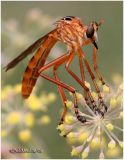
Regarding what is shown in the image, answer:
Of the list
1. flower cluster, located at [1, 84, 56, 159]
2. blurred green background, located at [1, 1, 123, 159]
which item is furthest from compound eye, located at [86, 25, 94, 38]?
flower cluster, located at [1, 84, 56, 159]

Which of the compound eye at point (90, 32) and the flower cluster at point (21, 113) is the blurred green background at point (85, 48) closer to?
the flower cluster at point (21, 113)

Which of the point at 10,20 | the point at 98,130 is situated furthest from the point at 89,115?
the point at 10,20

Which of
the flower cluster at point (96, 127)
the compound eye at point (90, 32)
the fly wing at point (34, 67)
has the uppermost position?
the compound eye at point (90, 32)

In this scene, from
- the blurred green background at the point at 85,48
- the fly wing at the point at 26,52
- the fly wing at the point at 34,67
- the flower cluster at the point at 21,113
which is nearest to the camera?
the fly wing at the point at 26,52

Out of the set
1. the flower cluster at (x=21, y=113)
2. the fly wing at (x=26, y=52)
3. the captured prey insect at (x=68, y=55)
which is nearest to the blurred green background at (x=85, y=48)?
the flower cluster at (x=21, y=113)

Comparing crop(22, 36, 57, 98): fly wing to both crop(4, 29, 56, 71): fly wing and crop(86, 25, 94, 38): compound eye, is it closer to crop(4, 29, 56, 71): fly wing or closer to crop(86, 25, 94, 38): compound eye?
crop(4, 29, 56, 71): fly wing

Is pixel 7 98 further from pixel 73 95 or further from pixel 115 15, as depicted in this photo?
pixel 115 15
